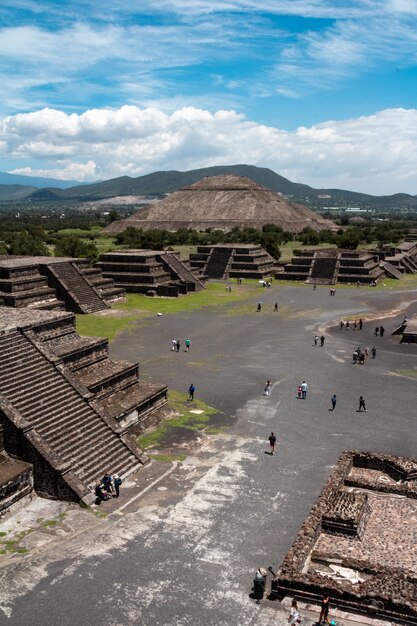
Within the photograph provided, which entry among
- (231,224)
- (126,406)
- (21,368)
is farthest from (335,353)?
(231,224)

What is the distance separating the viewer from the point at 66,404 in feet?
65.8

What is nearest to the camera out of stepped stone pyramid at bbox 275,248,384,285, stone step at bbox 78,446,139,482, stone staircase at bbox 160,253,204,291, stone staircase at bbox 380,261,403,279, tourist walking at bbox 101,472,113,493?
tourist walking at bbox 101,472,113,493

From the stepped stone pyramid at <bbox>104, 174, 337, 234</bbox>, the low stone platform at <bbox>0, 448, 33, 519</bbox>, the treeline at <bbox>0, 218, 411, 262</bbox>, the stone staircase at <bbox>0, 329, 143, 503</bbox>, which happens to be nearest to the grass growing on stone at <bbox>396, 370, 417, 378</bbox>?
the stone staircase at <bbox>0, 329, 143, 503</bbox>

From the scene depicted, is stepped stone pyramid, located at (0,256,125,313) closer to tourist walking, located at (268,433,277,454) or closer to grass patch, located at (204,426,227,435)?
grass patch, located at (204,426,227,435)

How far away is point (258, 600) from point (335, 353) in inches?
976

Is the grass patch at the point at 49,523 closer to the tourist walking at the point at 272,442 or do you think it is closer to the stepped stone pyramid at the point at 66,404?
the stepped stone pyramid at the point at 66,404

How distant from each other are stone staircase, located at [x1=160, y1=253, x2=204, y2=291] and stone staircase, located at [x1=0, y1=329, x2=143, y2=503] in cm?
4064

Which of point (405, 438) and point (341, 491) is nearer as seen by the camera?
point (341, 491)

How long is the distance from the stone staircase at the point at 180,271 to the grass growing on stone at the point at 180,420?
116 feet

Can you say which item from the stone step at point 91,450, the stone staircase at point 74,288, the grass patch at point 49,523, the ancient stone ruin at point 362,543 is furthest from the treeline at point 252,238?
the grass patch at point 49,523

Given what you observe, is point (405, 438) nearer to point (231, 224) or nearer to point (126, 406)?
point (126, 406)

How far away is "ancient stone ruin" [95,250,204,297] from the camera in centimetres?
5862

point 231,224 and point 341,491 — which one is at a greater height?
point 231,224

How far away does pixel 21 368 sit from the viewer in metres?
20.3
